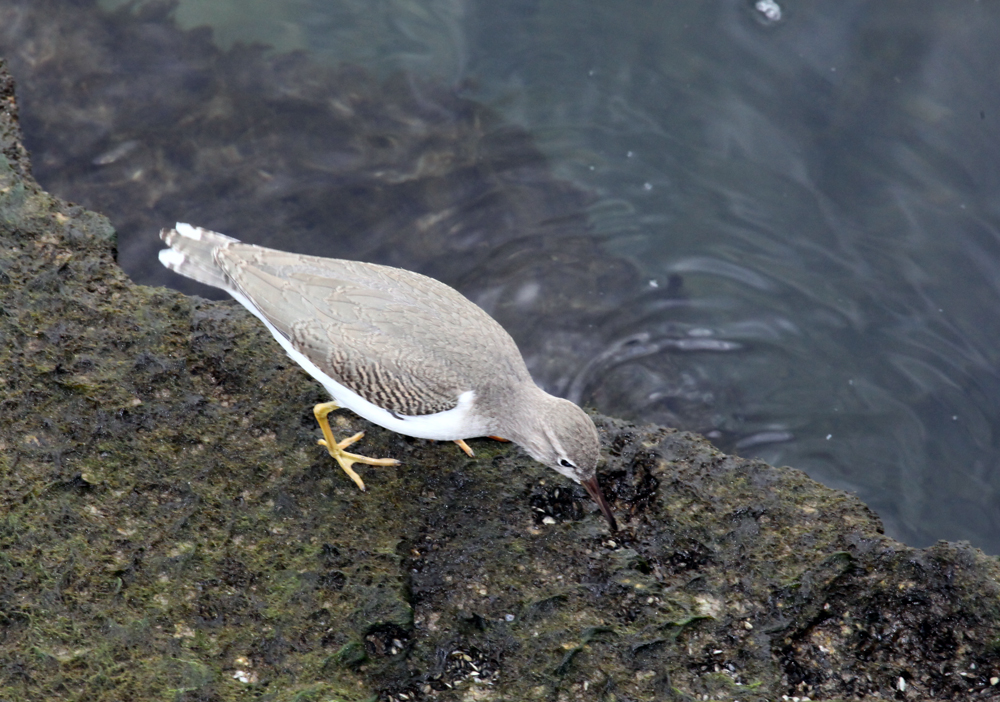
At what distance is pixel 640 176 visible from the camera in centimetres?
814

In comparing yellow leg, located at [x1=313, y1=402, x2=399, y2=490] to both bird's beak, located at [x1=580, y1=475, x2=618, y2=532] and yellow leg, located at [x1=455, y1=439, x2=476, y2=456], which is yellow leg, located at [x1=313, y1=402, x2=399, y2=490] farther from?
→ bird's beak, located at [x1=580, y1=475, x2=618, y2=532]

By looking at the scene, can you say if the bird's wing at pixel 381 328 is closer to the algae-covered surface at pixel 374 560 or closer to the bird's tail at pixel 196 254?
the bird's tail at pixel 196 254

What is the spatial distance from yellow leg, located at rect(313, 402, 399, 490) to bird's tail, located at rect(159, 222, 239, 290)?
3.28ft

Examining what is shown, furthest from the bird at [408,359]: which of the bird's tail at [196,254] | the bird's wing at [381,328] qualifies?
the bird's tail at [196,254]

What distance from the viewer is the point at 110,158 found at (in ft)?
26.0

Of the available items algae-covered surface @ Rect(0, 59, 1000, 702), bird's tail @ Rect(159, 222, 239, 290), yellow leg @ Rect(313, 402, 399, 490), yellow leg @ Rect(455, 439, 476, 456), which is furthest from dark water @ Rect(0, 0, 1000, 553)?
yellow leg @ Rect(313, 402, 399, 490)

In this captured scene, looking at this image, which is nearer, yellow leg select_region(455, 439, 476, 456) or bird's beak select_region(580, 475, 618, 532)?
bird's beak select_region(580, 475, 618, 532)

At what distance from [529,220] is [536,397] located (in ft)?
11.3

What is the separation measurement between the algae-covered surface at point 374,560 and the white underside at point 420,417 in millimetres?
443

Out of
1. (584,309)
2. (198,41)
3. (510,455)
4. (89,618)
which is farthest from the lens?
(198,41)

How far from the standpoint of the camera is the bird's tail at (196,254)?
5.44 m

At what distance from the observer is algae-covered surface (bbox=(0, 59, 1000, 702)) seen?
4293 millimetres

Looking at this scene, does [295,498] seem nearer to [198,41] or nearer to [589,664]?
[589,664]

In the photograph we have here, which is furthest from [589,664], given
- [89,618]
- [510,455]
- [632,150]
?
[632,150]
